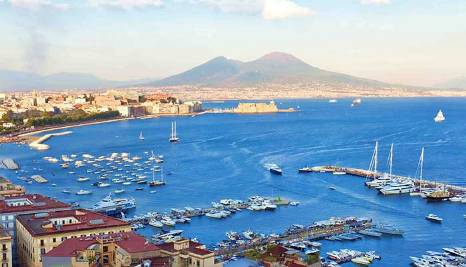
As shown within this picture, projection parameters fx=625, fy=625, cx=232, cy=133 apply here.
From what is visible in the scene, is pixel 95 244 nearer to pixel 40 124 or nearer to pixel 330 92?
pixel 40 124

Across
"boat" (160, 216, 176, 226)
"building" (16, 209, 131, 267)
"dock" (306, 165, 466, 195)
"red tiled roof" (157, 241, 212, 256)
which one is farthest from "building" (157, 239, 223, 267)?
"dock" (306, 165, 466, 195)

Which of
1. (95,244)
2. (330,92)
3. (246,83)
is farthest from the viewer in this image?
(246,83)

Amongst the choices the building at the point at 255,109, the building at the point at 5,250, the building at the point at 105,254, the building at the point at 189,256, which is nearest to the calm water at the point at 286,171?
the building at the point at 5,250

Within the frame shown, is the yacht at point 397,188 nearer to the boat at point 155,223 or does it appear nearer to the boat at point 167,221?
the boat at point 167,221

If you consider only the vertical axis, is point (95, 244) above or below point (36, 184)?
above

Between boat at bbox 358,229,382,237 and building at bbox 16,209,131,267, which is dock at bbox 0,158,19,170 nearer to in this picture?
building at bbox 16,209,131,267

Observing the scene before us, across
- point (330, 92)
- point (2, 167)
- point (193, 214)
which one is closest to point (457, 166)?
point (193, 214)
